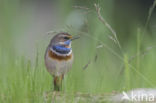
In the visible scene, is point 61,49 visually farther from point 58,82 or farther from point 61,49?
point 58,82

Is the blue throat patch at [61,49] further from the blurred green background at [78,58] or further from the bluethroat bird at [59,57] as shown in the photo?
the blurred green background at [78,58]

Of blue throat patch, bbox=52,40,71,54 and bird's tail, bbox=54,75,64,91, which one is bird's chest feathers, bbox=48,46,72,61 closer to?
blue throat patch, bbox=52,40,71,54

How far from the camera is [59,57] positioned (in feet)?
14.1

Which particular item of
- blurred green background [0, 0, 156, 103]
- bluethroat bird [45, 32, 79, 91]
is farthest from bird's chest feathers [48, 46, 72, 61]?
blurred green background [0, 0, 156, 103]

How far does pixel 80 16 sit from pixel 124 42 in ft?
12.2

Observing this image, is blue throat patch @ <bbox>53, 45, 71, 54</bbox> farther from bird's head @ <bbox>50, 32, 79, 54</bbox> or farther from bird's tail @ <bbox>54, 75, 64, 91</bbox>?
bird's tail @ <bbox>54, 75, 64, 91</bbox>

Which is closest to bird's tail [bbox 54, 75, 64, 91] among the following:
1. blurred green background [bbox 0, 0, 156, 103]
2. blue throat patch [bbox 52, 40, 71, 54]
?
blurred green background [bbox 0, 0, 156, 103]

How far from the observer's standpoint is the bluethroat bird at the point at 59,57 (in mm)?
4251

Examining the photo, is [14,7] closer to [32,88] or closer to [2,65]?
[2,65]

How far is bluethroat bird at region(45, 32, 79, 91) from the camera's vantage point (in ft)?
13.9

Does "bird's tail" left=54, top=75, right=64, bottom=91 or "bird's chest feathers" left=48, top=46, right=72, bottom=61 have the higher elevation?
"bird's chest feathers" left=48, top=46, right=72, bottom=61

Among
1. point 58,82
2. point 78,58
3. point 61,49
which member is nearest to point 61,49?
point 61,49

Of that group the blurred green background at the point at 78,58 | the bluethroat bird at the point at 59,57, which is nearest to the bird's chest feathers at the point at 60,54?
the bluethroat bird at the point at 59,57

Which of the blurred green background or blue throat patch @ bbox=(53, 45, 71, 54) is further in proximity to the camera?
blue throat patch @ bbox=(53, 45, 71, 54)
